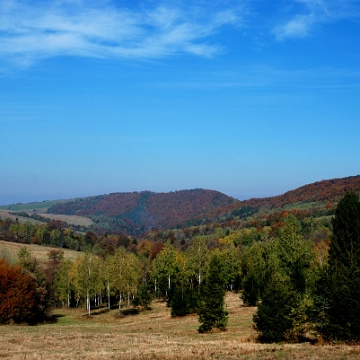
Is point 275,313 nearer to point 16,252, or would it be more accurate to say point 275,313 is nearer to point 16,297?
point 16,297

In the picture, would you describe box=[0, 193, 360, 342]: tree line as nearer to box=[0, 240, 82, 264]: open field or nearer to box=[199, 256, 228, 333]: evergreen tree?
box=[199, 256, 228, 333]: evergreen tree

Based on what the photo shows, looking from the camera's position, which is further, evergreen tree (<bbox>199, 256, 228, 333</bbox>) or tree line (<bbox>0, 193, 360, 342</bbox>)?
evergreen tree (<bbox>199, 256, 228, 333</bbox>)

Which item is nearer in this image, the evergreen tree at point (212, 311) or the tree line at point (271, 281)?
the tree line at point (271, 281)

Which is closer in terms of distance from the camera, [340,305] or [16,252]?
[340,305]

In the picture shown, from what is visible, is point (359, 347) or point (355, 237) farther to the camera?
point (355, 237)

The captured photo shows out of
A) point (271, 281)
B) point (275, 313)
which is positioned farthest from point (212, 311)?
point (275, 313)

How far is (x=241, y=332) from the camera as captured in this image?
4078 centimetres

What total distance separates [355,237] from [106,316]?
46156 mm

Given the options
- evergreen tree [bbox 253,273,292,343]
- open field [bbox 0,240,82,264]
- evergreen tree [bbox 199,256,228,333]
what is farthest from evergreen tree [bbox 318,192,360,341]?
open field [bbox 0,240,82,264]

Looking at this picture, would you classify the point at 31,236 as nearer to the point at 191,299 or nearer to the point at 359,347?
the point at 191,299

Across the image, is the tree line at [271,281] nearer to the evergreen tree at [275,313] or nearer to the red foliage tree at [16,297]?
the evergreen tree at [275,313]

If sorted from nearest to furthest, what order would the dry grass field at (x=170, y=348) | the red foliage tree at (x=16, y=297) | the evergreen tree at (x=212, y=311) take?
the dry grass field at (x=170, y=348)
the evergreen tree at (x=212, y=311)
the red foliage tree at (x=16, y=297)

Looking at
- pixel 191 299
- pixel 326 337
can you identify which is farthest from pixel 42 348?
pixel 191 299

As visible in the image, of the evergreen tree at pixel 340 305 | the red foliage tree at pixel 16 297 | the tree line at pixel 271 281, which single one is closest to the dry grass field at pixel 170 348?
the evergreen tree at pixel 340 305
